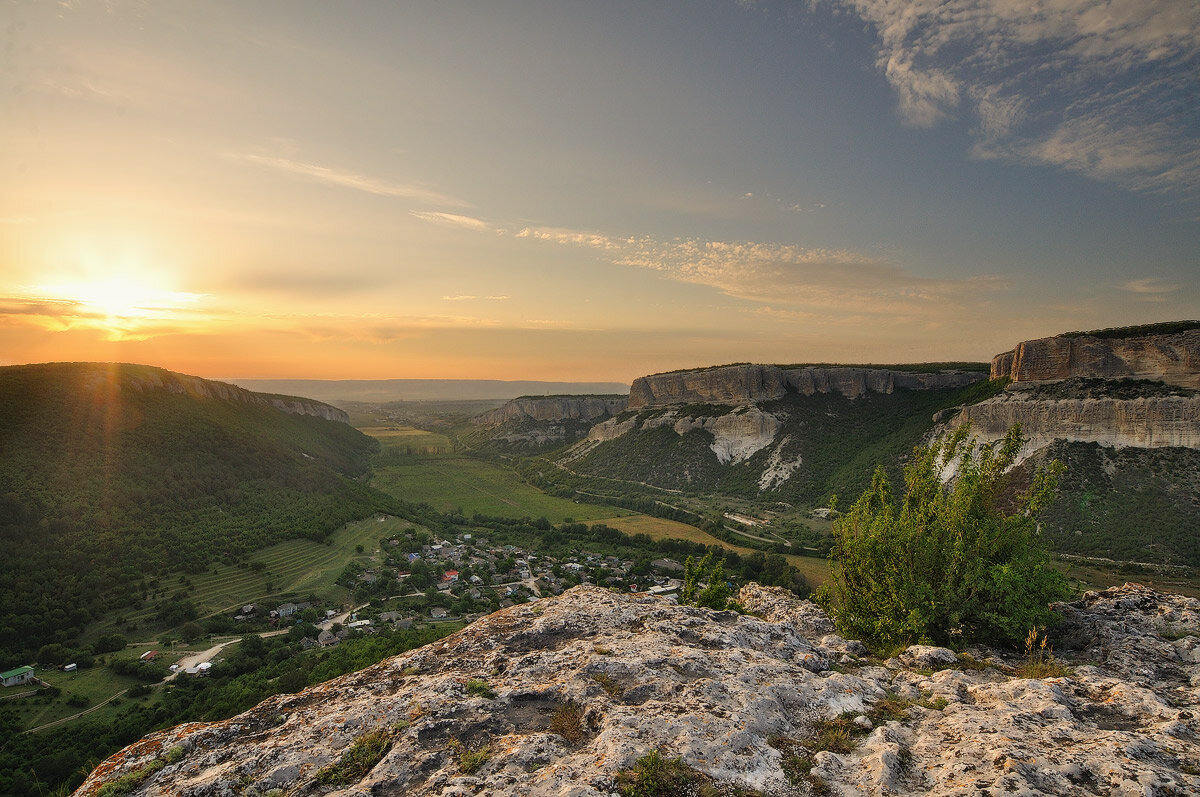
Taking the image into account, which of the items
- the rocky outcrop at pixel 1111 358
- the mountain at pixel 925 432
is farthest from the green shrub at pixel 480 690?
the rocky outcrop at pixel 1111 358

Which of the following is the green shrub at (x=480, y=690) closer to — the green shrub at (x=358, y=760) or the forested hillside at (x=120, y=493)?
the green shrub at (x=358, y=760)

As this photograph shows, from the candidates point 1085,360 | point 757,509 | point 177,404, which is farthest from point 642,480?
point 177,404

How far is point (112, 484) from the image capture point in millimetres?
46562

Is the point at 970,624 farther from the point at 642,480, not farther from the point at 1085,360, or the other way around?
the point at 642,480

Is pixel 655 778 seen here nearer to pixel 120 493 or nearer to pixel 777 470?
pixel 120 493

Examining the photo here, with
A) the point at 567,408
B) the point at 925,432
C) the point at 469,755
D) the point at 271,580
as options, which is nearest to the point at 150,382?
the point at 271,580

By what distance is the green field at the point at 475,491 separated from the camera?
7731cm

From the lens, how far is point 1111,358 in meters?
53.2

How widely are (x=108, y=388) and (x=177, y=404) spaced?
834 cm

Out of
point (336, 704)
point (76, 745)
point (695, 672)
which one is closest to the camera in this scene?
point (336, 704)

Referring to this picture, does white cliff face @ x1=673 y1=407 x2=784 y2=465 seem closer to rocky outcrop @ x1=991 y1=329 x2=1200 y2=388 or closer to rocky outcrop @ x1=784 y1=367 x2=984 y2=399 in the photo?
rocky outcrop @ x1=784 y1=367 x2=984 y2=399

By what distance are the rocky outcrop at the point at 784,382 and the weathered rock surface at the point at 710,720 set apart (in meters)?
94.4

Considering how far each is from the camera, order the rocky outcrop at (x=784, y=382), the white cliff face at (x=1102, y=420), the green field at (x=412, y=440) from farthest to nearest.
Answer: the green field at (x=412, y=440) → the rocky outcrop at (x=784, y=382) → the white cliff face at (x=1102, y=420)

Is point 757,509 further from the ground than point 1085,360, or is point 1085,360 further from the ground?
point 1085,360
